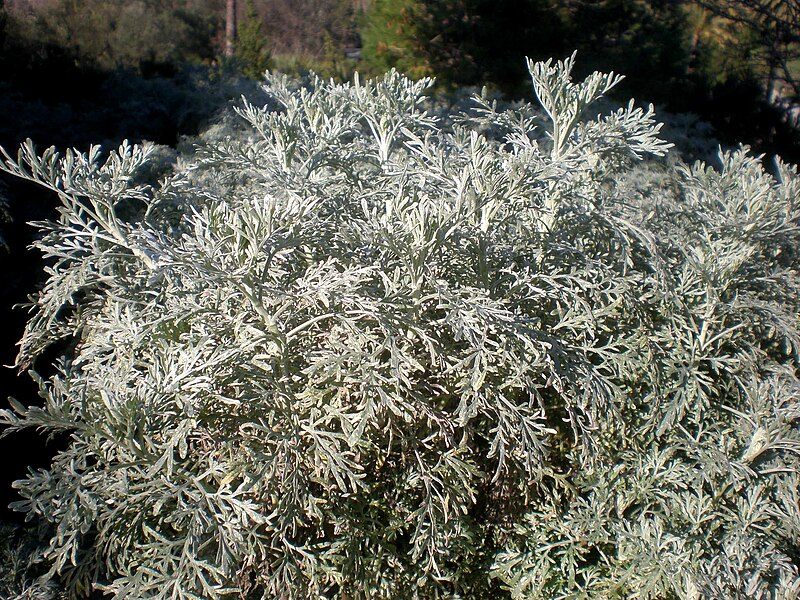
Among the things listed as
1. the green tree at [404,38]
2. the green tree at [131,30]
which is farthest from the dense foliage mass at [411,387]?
the green tree at [131,30]

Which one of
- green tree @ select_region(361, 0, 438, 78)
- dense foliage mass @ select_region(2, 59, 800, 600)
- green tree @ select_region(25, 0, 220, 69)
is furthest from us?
green tree @ select_region(25, 0, 220, 69)

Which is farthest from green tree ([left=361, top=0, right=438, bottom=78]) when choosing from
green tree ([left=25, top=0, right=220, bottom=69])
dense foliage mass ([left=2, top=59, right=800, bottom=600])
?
dense foliage mass ([left=2, top=59, right=800, bottom=600])

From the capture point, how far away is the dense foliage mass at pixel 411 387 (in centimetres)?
199

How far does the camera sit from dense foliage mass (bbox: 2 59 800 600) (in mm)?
1986

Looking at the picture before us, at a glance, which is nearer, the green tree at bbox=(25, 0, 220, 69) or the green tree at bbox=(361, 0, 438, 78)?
the green tree at bbox=(361, 0, 438, 78)

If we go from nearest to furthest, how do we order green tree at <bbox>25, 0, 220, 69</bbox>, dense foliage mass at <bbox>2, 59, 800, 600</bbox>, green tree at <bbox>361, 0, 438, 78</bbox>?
1. dense foliage mass at <bbox>2, 59, 800, 600</bbox>
2. green tree at <bbox>361, 0, 438, 78</bbox>
3. green tree at <bbox>25, 0, 220, 69</bbox>

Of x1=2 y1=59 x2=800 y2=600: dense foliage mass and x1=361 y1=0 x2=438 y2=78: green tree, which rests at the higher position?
x1=361 y1=0 x2=438 y2=78: green tree

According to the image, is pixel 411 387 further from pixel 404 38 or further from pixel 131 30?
pixel 131 30

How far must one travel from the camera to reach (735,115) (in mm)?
8930

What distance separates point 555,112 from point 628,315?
910 millimetres

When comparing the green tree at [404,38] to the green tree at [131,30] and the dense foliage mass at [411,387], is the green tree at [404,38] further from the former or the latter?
the dense foliage mass at [411,387]

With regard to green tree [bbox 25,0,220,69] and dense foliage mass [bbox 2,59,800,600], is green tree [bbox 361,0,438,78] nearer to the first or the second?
green tree [bbox 25,0,220,69]

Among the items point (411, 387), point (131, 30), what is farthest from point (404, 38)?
point (131, 30)

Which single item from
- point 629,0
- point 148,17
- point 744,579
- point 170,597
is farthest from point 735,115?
point 148,17
